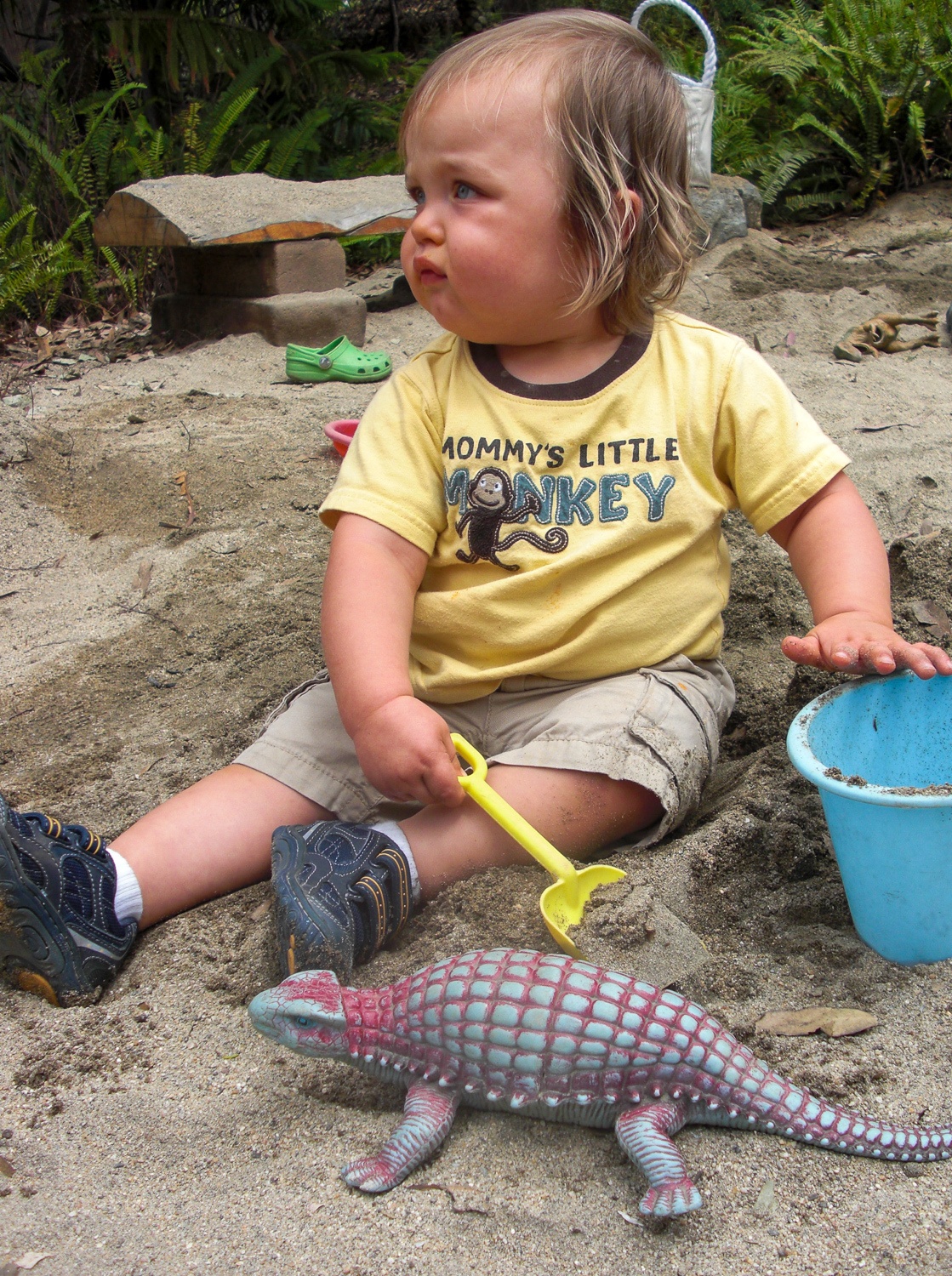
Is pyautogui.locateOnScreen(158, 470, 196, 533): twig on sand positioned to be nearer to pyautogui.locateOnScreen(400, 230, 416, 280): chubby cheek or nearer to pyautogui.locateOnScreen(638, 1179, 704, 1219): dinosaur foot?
pyautogui.locateOnScreen(400, 230, 416, 280): chubby cheek

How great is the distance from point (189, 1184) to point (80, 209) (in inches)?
246

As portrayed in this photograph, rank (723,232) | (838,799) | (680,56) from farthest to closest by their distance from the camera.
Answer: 1. (680,56)
2. (723,232)
3. (838,799)

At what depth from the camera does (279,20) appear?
7852mm

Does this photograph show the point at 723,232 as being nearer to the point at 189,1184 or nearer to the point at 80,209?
the point at 80,209

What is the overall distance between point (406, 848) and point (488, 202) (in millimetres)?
1025

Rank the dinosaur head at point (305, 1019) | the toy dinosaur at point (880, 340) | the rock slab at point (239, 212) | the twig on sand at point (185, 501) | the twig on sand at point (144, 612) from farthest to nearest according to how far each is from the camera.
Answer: the rock slab at point (239, 212) < the toy dinosaur at point (880, 340) < the twig on sand at point (185, 501) < the twig on sand at point (144, 612) < the dinosaur head at point (305, 1019)

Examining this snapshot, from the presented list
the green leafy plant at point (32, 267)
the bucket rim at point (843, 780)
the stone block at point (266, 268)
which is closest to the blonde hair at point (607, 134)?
the bucket rim at point (843, 780)

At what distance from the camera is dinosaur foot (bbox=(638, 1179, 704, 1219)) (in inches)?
43.2

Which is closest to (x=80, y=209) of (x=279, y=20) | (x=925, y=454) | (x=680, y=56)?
(x=279, y=20)

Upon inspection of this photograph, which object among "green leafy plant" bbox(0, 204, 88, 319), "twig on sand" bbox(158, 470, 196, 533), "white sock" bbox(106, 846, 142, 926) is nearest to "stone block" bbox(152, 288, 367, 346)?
"green leafy plant" bbox(0, 204, 88, 319)

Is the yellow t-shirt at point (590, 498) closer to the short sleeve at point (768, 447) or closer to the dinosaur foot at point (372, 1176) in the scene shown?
the short sleeve at point (768, 447)

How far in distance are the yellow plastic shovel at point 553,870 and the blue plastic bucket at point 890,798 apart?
345 millimetres

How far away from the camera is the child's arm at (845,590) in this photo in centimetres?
152

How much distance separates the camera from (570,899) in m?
1.56
